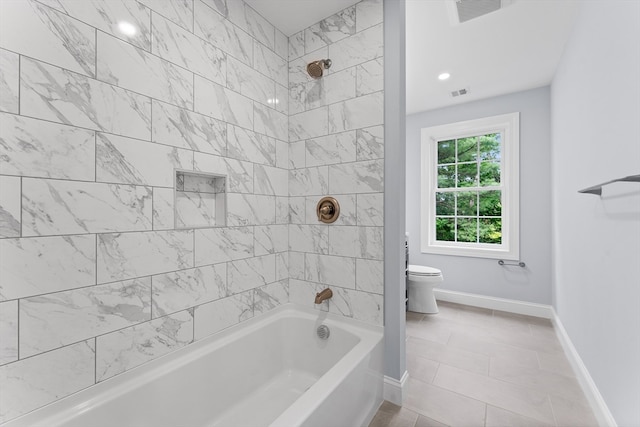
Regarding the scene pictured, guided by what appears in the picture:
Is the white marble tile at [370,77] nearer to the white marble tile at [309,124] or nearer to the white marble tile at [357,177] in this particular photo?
the white marble tile at [309,124]

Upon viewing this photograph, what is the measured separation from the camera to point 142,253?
130 cm

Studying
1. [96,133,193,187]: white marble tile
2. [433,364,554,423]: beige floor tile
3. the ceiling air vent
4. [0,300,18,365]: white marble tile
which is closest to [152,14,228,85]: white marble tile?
[96,133,193,187]: white marble tile

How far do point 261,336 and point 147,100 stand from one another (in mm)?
1531

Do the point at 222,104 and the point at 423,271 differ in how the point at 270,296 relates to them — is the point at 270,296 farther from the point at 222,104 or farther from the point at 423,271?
the point at 423,271

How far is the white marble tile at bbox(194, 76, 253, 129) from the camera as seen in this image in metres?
1.56

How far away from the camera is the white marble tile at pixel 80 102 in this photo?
1.00 meters

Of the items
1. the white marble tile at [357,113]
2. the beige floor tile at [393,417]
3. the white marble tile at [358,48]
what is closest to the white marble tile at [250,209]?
the white marble tile at [357,113]

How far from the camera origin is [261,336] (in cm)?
184

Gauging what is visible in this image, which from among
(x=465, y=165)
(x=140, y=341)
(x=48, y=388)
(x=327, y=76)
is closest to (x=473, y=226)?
(x=465, y=165)

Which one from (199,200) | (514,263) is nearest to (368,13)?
(199,200)

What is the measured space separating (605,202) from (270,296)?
211 cm

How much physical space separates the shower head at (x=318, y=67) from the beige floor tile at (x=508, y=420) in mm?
2414

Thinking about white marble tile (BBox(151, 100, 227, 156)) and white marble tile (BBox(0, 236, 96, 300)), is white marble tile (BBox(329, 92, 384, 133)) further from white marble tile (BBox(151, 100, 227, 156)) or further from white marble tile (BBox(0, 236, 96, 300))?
white marble tile (BBox(0, 236, 96, 300))

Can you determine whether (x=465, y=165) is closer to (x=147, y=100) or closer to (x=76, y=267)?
(x=147, y=100)
